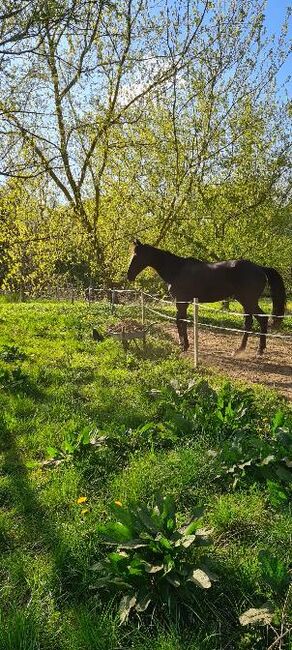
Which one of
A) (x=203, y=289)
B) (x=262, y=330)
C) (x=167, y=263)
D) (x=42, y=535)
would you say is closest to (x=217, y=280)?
(x=203, y=289)

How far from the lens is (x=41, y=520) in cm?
323

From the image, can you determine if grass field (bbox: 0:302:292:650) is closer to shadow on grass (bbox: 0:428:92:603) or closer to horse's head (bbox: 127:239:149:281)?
shadow on grass (bbox: 0:428:92:603)

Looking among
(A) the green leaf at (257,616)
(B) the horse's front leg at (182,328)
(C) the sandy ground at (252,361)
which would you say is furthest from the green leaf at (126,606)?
(B) the horse's front leg at (182,328)

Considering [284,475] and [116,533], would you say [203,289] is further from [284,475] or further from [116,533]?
[116,533]

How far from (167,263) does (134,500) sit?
6967mm

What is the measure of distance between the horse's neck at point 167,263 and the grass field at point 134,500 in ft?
11.4

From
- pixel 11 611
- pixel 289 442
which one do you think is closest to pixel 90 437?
pixel 289 442

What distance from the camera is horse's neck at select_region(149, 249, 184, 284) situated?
9.80m

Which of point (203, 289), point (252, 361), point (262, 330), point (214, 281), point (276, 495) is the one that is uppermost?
point (214, 281)

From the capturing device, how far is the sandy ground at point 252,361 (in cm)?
745

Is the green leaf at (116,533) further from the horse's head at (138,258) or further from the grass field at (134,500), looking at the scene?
the horse's head at (138,258)

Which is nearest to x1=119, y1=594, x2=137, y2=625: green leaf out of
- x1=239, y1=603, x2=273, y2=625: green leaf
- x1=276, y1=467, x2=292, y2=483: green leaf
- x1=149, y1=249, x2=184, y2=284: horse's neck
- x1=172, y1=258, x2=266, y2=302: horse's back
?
x1=239, y1=603, x2=273, y2=625: green leaf

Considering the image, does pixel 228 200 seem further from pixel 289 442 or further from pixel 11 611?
pixel 11 611

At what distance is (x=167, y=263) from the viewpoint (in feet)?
32.2
